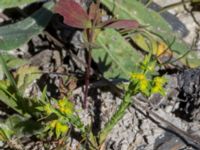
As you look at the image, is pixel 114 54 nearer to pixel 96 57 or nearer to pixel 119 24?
pixel 96 57

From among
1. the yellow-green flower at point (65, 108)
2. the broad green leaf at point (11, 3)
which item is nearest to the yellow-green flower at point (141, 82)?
the yellow-green flower at point (65, 108)

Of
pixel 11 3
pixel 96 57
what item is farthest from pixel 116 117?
pixel 11 3

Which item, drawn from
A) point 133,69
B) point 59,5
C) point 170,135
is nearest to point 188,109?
point 170,135

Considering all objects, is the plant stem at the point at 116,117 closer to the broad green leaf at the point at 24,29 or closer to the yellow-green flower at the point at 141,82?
the yellow-green flower at the point at 141,82

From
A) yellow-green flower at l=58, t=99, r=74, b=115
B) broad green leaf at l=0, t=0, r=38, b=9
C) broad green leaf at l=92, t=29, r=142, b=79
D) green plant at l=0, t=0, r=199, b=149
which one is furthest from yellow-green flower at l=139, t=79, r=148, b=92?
broad green leaf at l=0, t=0, r=38, b=9

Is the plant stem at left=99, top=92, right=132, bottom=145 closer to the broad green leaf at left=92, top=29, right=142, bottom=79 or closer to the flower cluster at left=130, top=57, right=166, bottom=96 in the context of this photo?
the flower cluster at left=130, top=57, right=166, bottom=96

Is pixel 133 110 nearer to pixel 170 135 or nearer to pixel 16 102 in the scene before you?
pixel 170 135

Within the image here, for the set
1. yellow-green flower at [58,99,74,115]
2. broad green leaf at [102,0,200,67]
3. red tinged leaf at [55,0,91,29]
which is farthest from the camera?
broad green leaf at [102,0,200,67]
